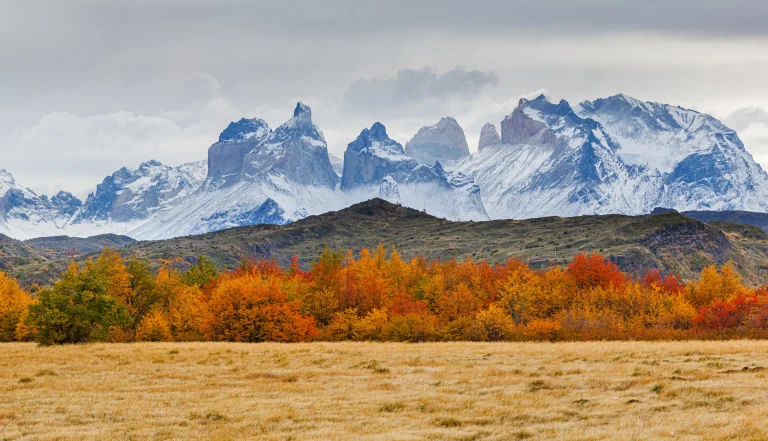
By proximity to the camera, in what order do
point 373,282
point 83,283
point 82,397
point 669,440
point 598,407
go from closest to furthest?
1. point 669,440
2. point 598,407
3. point 82,397
4. point 83,283
5. point 373,282

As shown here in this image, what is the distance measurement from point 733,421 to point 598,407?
16.2 ft

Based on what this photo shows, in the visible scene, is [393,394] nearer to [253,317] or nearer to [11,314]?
[253,317]

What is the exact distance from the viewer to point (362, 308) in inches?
3383

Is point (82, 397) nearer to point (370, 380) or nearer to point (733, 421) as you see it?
point (370, 380)

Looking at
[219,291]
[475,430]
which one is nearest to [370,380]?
[475,430]

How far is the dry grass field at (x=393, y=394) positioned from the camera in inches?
960

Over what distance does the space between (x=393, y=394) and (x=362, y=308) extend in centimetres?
5451

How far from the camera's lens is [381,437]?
926 inches

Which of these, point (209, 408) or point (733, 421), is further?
point (209, 408)

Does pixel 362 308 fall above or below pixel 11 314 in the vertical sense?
below

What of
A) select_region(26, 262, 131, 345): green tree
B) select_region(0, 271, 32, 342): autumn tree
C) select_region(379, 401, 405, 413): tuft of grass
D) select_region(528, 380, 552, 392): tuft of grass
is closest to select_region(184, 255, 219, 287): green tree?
select_region(0, 271, 32, 342): autumn tree

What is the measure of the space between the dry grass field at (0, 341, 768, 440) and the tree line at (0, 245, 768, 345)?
49.7ft

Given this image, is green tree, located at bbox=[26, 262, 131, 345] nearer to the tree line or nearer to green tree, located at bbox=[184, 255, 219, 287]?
the tree line

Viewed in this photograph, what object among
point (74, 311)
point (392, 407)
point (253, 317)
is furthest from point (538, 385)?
point (74, 311)
